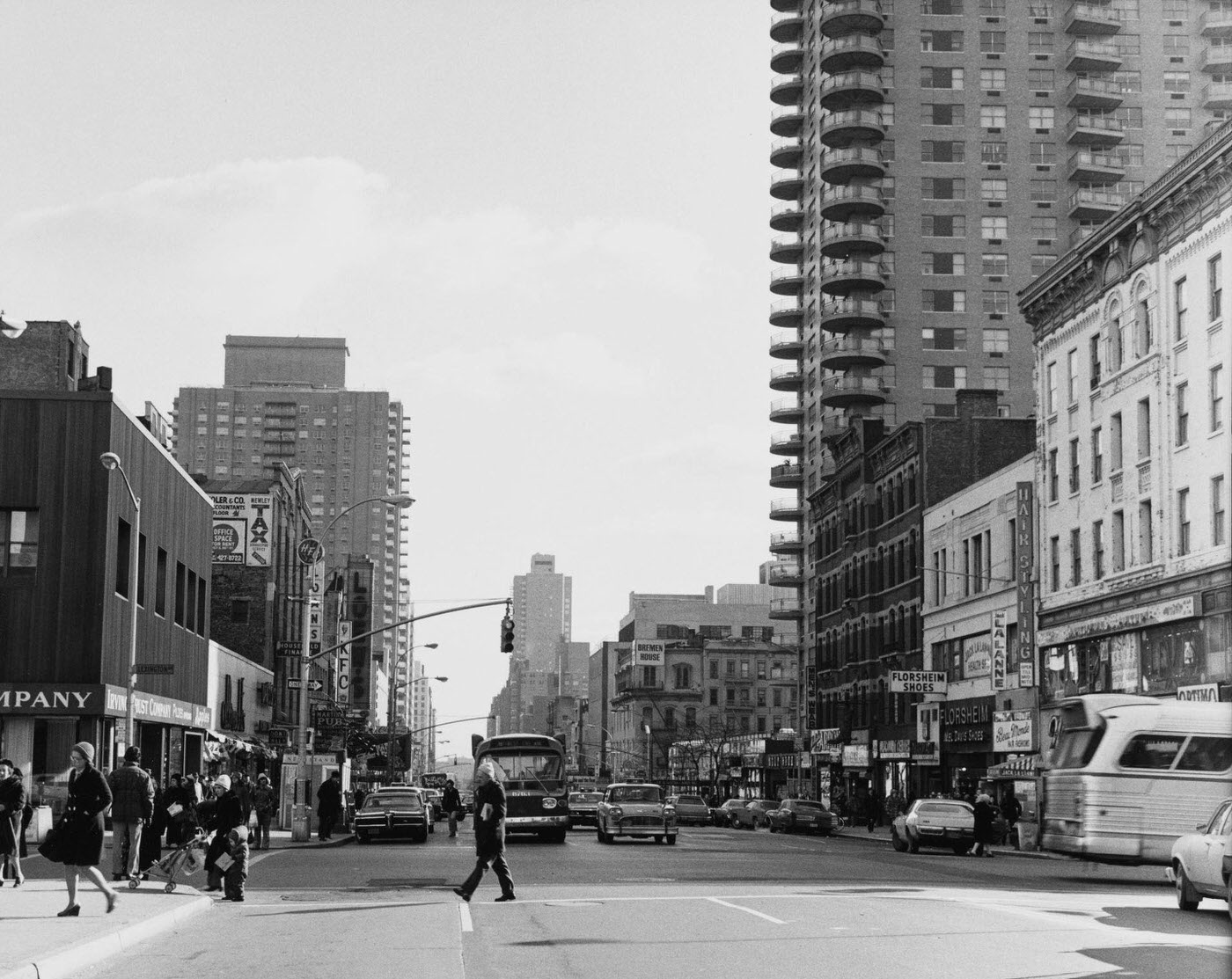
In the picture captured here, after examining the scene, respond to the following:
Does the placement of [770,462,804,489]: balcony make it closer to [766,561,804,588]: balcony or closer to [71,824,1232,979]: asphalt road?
[766,561,804,588]: balcony

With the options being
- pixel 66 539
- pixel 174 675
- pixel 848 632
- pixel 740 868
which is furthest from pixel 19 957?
pixel 848 632

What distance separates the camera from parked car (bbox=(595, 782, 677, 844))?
157 feet

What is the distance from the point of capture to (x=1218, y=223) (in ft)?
148

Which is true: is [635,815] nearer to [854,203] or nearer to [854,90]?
[854,203]

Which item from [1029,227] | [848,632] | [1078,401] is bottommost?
[848,632]

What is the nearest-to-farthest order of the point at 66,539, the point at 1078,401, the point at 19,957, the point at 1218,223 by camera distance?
the point at 19,957
the point at 66,539
the point at 1218,223
the point at 1078,401

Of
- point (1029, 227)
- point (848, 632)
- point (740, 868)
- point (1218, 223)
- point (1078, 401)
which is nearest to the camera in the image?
point (740, 868)

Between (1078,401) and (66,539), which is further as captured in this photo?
(1078,401)

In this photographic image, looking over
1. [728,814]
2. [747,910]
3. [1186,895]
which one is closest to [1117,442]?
[1186,895]

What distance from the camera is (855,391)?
104 m

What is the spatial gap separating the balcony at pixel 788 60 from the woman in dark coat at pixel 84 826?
103136 mm

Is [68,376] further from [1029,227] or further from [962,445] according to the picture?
[1029,227]

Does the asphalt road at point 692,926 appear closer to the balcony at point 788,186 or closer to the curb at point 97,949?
the curb at point 97,949

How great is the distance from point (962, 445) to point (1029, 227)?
134 feet
